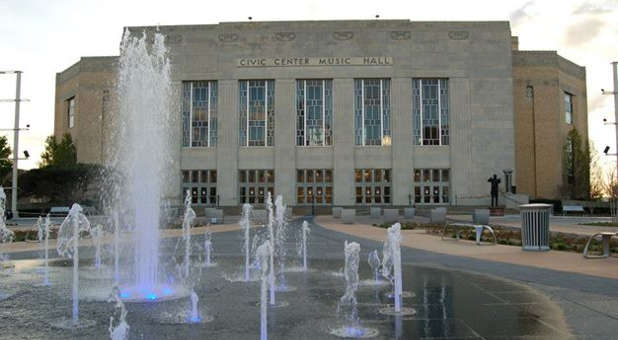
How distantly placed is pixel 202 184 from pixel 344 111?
14.7 metres

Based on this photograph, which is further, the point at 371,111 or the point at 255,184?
the point at 371,111

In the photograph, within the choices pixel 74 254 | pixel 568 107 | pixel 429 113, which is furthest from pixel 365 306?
pixel 568 107

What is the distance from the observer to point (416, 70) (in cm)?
Result: 5288

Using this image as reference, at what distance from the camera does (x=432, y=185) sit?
5275 cm

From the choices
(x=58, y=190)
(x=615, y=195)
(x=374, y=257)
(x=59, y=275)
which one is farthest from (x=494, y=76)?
(x=59, y=275)

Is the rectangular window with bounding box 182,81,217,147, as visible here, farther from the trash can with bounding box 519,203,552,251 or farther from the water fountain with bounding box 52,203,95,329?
the trash can with bounding box 519,203,552,251

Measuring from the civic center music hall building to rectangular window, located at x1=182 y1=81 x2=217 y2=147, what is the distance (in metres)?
0.09

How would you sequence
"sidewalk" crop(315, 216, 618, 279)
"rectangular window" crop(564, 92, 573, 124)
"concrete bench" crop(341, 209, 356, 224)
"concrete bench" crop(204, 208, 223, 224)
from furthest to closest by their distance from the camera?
"rectangular window" crop(564, 92, 573, 124)
"concrete bench" crop(204, 208, 223, 224)
"concrete bench" crop(341, 209, 356, 224)
"sidewalk" crop(315, 216, 618, 279)

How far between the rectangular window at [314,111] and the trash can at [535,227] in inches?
1505

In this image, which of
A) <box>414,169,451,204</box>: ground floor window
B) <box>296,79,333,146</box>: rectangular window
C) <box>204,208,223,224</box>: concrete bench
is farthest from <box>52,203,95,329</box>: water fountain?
<box>414,169,451,204</box>: ground floor window

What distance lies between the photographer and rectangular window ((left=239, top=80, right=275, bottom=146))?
5325 cm

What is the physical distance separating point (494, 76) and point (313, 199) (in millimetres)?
20282

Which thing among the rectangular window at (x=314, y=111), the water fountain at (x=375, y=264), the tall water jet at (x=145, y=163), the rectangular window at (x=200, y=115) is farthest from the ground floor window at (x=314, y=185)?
the tall water jet at (x=145, y=163)

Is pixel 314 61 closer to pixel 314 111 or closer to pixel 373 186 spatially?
pixel 314 111
